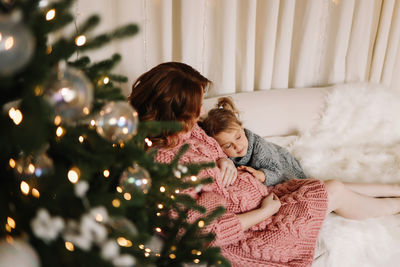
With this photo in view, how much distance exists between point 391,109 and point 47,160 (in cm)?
198

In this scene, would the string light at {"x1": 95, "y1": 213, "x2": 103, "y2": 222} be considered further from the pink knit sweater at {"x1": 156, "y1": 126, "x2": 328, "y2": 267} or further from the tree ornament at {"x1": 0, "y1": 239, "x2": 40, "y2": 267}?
the pink knit sweater at {"x1": 156, "y1": 126, "x2": 328, "y2": 267}

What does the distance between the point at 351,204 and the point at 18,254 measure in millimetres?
1314

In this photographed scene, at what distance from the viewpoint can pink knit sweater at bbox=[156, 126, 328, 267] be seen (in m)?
1.19

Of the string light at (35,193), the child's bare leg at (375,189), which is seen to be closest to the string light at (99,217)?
the string light at (35,193)

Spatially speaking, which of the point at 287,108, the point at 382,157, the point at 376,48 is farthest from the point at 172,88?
the point at 376,48

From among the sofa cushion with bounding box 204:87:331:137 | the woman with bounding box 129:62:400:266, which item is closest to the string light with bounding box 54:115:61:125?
the woman with bounding box 129:62:400:266

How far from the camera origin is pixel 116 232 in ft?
2.14

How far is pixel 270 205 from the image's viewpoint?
1344 millimetres

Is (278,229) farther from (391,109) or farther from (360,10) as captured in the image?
(360,10)

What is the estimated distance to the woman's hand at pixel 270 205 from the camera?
133 centimetres

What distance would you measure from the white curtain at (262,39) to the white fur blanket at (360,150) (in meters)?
0.35

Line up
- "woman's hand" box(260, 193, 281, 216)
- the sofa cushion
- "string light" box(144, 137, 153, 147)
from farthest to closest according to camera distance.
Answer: the sofa cushion < "woman's hand" box(260, 193, 281, 216) < "string light" box(144, 137, 153, 147)

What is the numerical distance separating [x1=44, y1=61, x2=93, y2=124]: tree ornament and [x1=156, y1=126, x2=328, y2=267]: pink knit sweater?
2.07 feet

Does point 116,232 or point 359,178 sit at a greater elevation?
point 116,232
